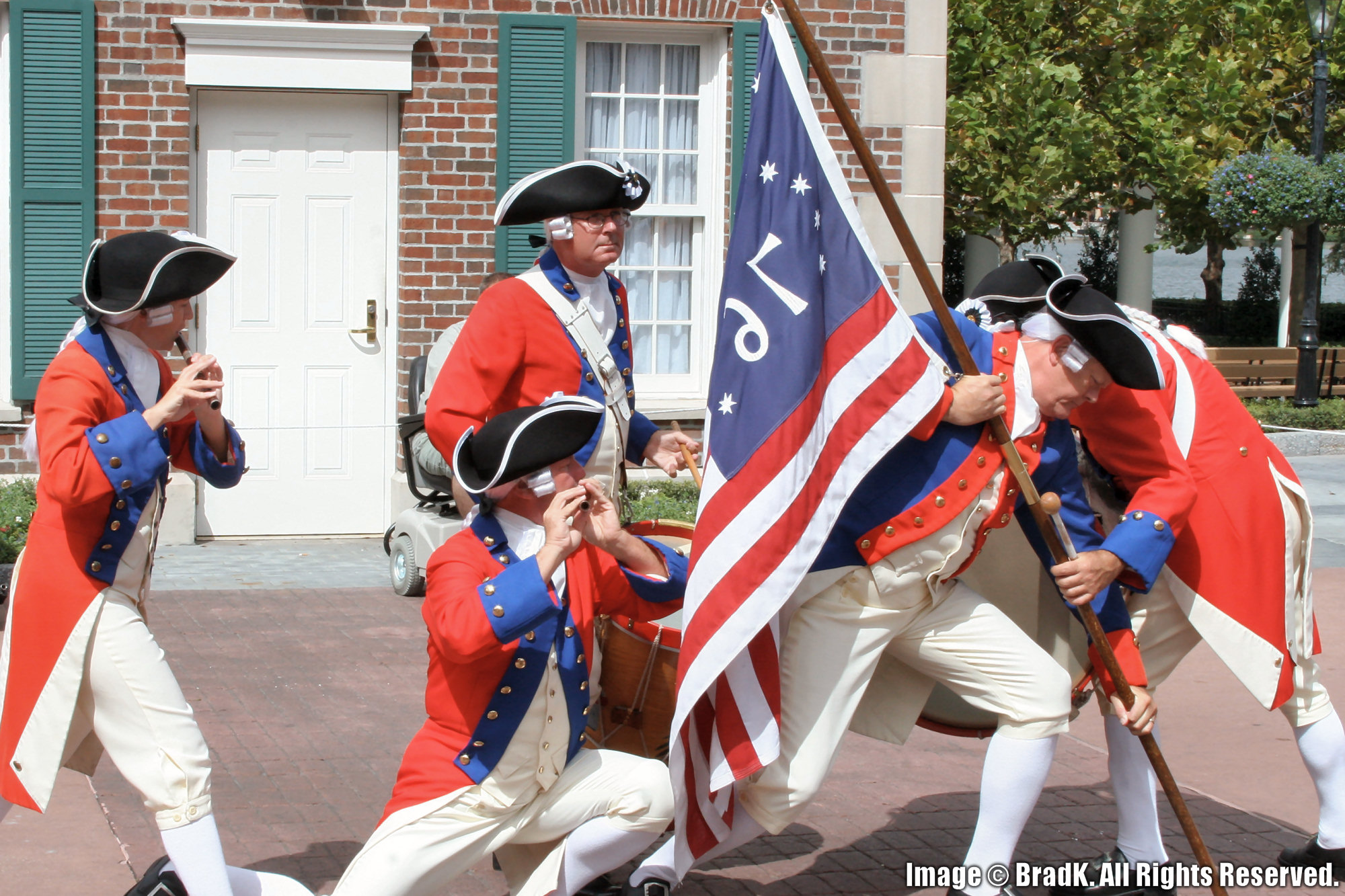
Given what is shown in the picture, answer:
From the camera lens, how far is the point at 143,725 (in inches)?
137

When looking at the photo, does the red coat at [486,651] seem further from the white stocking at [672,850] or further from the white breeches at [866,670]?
the white breeches at [866,670]

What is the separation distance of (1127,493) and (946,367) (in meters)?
0.79

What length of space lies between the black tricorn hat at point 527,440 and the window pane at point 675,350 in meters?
6.50

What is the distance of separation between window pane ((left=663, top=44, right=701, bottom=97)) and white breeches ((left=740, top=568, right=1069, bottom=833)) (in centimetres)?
646

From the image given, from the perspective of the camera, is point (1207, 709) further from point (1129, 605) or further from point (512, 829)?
point (512, 829)

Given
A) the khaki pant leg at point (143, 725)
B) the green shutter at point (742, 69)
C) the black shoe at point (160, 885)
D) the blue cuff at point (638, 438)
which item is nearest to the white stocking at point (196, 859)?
the khaki pant leg at point (143, 725)

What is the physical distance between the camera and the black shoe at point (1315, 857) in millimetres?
4273

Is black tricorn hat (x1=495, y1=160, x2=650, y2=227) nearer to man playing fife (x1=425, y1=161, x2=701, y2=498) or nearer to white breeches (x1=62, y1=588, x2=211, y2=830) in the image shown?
man playing fife (x1=425, y1=161, x2=701, y2=498)

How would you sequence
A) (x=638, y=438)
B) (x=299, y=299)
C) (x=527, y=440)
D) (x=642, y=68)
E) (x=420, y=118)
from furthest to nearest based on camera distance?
(x=642, y=68) < (x=299, y=299) < (x=420, y=118) < (x=638, y=438) < (x=527, y=440)

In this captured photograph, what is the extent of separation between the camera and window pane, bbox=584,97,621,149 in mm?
9633

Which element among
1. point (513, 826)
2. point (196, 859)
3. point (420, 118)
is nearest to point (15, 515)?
point (420, 118)

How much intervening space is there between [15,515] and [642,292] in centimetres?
402

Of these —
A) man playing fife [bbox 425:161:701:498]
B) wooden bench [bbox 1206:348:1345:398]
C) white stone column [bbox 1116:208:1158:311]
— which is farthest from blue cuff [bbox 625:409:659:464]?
white stone column [bbox 1116:208:1158:311]

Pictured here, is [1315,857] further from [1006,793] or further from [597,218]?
[597,218]
